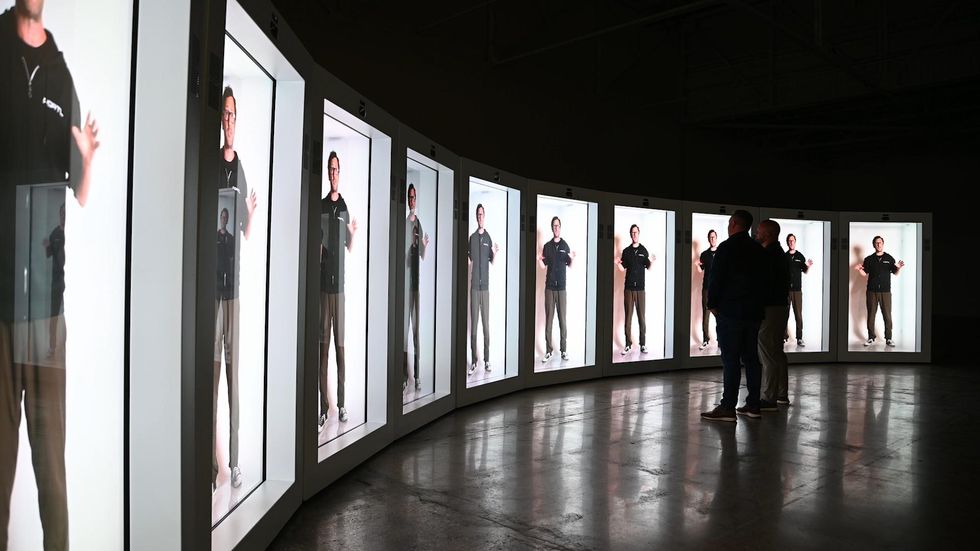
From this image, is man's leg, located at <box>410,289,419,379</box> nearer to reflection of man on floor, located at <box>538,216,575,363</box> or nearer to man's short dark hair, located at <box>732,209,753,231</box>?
reflection of man on floor, located at <box>538,216,575,363</box>

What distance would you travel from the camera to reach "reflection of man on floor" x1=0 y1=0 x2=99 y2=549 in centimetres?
182

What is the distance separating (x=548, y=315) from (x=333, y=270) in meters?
4.73

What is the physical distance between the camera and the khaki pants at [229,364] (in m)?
3.08

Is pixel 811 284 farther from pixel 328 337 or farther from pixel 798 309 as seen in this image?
pixel 328 337

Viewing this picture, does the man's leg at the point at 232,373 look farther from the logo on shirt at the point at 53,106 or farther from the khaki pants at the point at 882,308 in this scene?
the khaki pants at the point at 882,308

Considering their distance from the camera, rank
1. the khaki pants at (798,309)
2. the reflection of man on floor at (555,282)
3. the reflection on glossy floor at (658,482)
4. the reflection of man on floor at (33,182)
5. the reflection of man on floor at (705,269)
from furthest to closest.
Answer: the khaki pants at (798,309), the reflection of man on floor at (705,269), the reflection of man on floor at (555,282), the reflection on glossy floor at (658,482), the reflection of man on floor at (33,182)

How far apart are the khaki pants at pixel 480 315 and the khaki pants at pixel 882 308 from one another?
719 centimetres

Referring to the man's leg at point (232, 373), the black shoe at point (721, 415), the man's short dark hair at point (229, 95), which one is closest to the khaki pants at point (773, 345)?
the black shoe at point (721, 415)

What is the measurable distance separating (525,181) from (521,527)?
202 inches

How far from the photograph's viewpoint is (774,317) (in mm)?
7059

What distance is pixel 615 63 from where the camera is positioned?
45.1 ft

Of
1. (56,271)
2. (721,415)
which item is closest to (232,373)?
(56,271)

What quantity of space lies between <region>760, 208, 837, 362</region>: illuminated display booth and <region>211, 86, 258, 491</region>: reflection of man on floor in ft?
32.4

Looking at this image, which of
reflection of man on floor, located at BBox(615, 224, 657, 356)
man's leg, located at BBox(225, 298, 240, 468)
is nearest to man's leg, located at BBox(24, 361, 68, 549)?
man's leg, located at BBox(225, 298, 240, 468)
